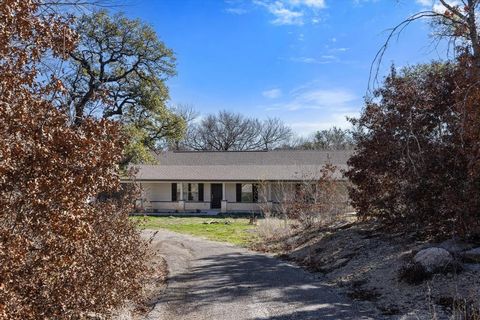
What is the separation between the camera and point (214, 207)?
120 feet

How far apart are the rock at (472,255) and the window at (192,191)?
2848cm

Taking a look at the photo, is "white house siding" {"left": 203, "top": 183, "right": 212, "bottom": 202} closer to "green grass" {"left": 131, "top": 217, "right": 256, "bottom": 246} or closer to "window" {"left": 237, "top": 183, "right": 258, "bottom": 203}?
"window" {"left": 237, "top": 183, "right": 258, "bottom": 203}

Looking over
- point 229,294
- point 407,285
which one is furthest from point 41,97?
point 407,285

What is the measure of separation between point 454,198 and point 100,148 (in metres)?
8.55

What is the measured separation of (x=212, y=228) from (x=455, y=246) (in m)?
16.6

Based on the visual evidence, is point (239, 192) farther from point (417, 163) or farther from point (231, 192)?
point (417, 163)

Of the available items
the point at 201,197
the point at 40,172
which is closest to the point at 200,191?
the point at 201,197

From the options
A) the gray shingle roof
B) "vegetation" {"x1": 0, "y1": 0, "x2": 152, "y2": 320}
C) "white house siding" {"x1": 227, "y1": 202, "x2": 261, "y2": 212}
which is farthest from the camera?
the gray shingle roof

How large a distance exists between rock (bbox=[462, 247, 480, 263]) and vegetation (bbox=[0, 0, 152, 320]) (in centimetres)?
742

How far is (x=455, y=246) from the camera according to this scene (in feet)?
33.4

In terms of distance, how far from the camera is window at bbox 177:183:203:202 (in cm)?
3678

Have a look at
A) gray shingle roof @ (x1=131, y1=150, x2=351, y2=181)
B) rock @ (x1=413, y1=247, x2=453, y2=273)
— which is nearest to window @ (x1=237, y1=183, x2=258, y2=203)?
gray shingle roof @ (x1=131, y1=150, x2=351, y2=181)

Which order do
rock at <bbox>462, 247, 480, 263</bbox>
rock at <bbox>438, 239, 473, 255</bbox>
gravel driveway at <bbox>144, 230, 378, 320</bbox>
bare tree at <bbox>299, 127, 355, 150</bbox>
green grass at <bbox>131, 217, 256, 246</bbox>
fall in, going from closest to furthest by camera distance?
1. gravel driveway at <bbox>144, 230, 378, 320</bbox>
2. rock at <bbox>462, 247, 480, 263</bbox>
3. rock at <bbox>438, 239, 473, 255</bbox>
4. green grass at <bbox>131, 217, 256, 246</bbox>
5. bare tree at <bbox>299, 127, 355, 150</bbox>

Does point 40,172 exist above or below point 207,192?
Answer: above
